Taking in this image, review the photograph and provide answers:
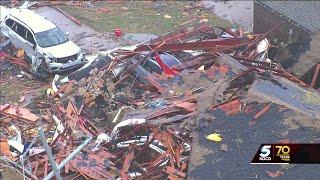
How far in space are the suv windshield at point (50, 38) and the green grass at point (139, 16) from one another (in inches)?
161

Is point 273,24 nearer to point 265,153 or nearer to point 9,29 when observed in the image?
point 265,153

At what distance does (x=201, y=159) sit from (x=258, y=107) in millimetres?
2020

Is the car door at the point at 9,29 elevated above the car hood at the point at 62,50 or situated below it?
above

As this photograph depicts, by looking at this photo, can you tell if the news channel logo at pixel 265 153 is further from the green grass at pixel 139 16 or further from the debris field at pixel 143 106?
the green grass at pixel 139 16

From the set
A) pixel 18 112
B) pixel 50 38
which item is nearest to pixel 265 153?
pixel 18 112

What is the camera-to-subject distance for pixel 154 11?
2600 centimetres

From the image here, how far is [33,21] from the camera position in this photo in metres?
20.3

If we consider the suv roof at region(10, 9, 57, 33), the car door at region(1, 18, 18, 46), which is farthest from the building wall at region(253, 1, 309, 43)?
the car door at region(1, 18, 18, 46)

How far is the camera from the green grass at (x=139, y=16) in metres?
24.1

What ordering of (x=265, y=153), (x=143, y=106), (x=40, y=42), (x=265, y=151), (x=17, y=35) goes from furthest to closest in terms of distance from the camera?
(x=17, y=35) → (x=40, y=42) → (x=143, y=106) → (x=265, y=151) → (x=265, y=153)

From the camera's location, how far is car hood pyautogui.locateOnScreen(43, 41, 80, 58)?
19062mm
